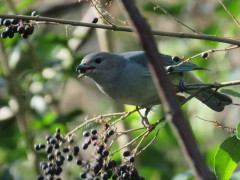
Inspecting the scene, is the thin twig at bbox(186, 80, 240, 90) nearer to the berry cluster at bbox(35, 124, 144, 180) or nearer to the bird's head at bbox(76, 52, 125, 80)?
the berry cluster at bbox(35, 124, 144, 180)

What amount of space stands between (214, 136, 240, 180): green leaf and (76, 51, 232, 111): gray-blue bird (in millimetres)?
996

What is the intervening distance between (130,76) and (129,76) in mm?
14

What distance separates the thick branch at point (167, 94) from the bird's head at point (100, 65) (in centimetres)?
284

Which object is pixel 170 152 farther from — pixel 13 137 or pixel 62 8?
pixel 62 8

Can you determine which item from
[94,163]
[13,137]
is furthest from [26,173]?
[94,163]

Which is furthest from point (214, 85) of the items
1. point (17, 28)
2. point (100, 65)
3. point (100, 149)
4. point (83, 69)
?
point (100, 65)

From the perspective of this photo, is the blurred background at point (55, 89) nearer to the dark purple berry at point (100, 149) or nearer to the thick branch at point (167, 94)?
the dark purple berry at point (100, 149)

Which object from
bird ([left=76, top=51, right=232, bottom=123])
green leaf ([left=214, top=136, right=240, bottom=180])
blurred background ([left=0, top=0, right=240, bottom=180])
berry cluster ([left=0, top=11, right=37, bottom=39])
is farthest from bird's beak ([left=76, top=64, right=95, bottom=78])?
green leaf ([left=214, top=136, right=240, bottom=180])

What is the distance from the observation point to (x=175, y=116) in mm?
1222

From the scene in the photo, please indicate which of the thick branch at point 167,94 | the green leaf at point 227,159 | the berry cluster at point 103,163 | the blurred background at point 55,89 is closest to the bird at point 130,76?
the blurred background at point 55,89

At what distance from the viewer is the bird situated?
3766mm

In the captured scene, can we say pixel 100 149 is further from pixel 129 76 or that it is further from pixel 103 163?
pixel 129 76

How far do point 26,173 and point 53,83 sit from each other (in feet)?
5.07

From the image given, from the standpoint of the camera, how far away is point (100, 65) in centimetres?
Result: 425
